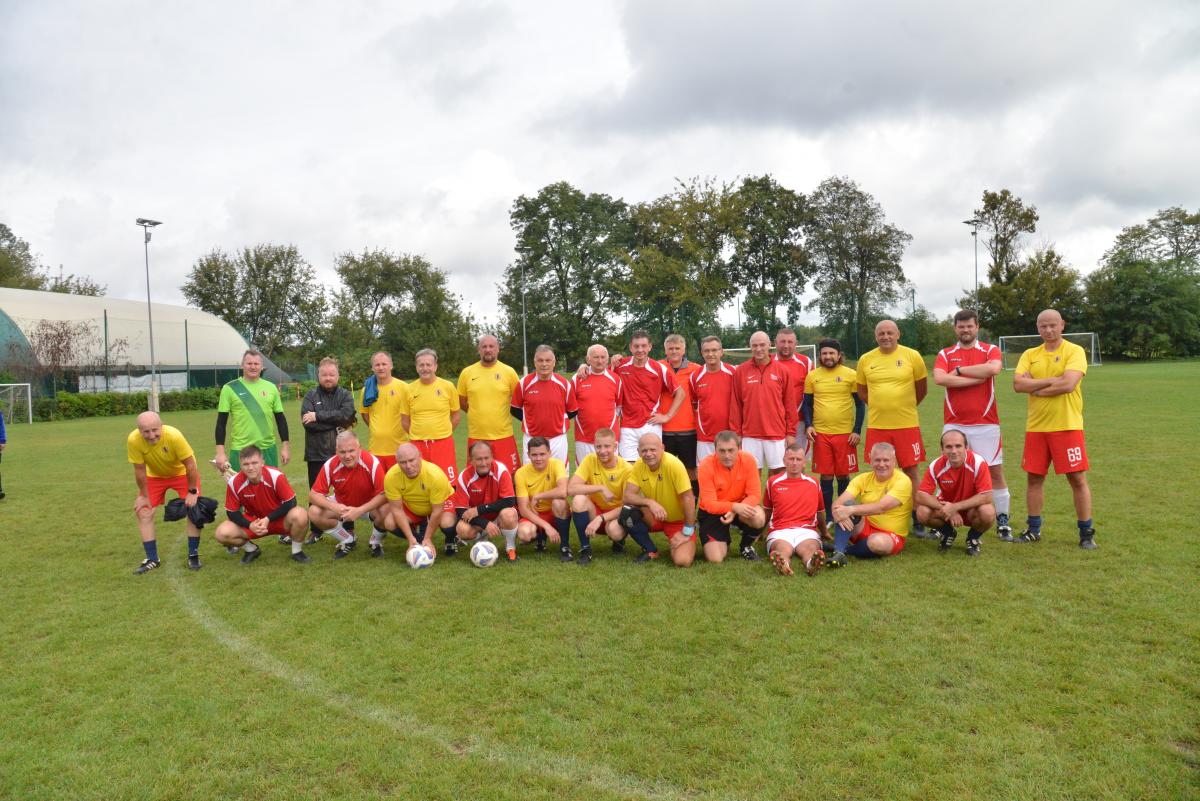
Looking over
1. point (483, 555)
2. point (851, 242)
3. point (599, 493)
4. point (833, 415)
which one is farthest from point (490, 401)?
point (851, 242)

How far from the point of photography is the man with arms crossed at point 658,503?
576 centimetres

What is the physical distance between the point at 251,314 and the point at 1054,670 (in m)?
66.0

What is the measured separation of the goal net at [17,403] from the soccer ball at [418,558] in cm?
2581

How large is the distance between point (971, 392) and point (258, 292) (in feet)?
209

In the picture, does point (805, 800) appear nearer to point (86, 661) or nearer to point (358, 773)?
point (358, 773)

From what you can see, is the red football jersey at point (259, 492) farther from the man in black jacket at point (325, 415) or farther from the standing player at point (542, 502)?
the standing player at point (542, 502)

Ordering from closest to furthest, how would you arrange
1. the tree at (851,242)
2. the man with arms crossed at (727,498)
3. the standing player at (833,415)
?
1. the man with arms crossed at (727,498)
2. the standing player at (833,415)
3. the tree at (851,242)

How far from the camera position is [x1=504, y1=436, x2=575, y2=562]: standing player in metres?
6.08

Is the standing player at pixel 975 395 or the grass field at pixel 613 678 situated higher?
the standing player at pixel 975 395

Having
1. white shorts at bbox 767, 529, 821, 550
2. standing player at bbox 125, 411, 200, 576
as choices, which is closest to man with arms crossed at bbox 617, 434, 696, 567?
white shorts at bbox 767, 529, 821, 550

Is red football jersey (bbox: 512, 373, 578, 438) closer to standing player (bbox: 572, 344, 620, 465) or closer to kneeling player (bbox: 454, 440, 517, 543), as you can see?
standing player (bbox: 572, 344, 620, 465)

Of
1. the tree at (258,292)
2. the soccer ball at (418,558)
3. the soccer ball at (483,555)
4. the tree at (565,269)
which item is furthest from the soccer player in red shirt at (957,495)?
the tree at (258,292)

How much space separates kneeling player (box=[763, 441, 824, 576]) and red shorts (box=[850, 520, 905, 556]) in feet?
0.99

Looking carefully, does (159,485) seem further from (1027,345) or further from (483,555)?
(1027,345)
